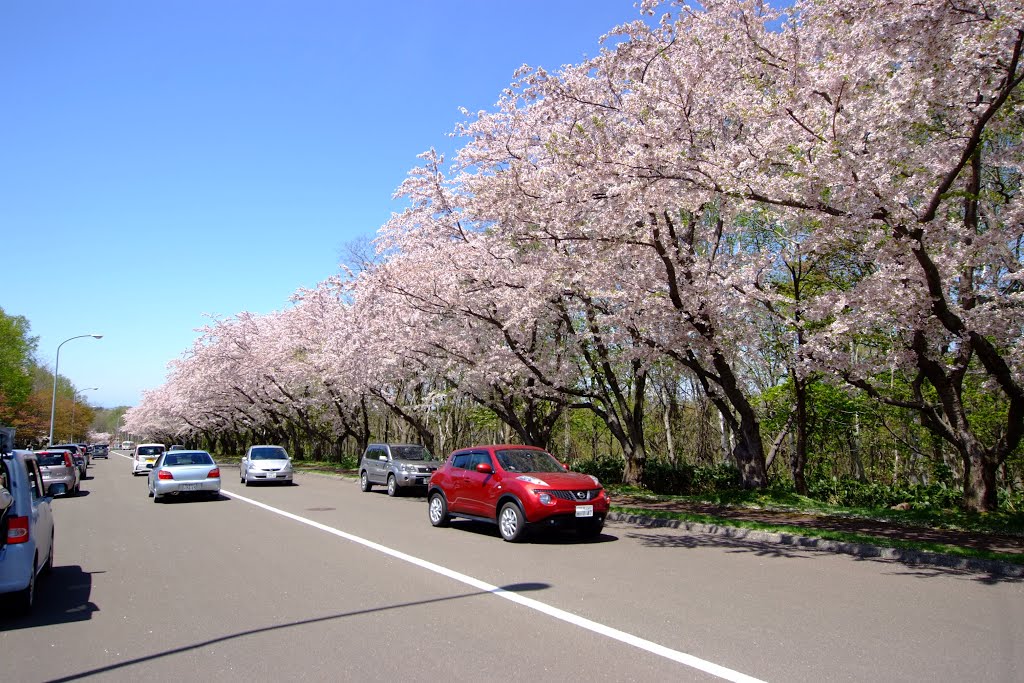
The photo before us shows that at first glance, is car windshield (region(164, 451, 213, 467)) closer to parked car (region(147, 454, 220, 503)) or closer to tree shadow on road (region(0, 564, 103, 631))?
parked car (region(147, 454, 220, 503))

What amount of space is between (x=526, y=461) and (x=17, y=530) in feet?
25.7

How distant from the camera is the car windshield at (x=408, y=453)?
23109 mm

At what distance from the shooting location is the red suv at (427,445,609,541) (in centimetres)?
1119

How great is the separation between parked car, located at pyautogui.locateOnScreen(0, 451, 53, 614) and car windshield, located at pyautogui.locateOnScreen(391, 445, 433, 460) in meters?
15.7

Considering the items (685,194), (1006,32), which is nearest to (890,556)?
(685,194)

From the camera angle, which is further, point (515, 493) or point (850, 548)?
point (515, 493)

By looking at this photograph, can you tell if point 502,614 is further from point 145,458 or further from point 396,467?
point 145,458

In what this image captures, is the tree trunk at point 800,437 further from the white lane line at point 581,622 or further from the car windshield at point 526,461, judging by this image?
the white lane line at point 581,622

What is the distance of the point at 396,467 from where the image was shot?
2219cm

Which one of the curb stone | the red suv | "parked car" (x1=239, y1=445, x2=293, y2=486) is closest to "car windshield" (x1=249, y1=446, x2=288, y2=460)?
"parked car" (x1=239, y1=445, x2=293, y2=486)

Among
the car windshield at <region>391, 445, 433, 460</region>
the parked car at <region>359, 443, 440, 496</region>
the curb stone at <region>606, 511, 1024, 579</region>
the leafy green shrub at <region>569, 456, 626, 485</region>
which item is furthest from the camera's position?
the leafy green shrub at <region>569, 456, 626, 485</region>

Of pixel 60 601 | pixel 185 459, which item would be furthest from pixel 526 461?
pixel 185 459

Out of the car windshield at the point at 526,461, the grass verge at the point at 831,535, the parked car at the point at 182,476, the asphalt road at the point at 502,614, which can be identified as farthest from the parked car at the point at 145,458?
the grass verge at the point at 831,535

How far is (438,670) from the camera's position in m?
5.06
